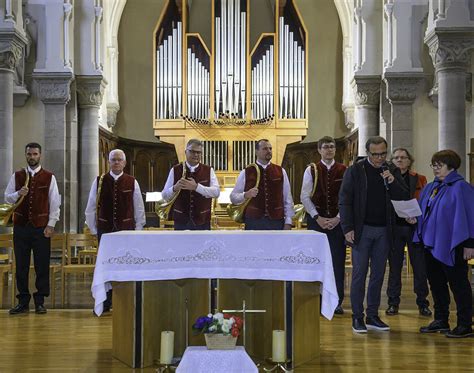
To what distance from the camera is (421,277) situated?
7426 millimetres

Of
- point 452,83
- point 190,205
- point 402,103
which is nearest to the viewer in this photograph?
point 190,205

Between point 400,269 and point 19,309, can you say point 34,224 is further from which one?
point 400,269

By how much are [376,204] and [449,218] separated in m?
0.59

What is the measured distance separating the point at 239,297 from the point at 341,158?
1424 centimetres

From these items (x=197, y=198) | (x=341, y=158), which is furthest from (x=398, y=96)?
(x=197, y=198)

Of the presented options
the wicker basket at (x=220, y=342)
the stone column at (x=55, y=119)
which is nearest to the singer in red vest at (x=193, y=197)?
the wicker basket at (x=220, y=342)

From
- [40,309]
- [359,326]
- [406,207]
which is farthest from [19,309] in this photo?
[406,207]

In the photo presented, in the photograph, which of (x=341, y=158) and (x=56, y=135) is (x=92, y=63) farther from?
(x=341, y=158)

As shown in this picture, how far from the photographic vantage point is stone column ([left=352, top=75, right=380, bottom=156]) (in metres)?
15.2

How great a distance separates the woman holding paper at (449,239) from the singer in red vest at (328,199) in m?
0.98

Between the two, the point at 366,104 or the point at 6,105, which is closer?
the point at 6,105

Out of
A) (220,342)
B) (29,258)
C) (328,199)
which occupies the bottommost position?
(220,342)

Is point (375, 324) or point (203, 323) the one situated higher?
point (203, 323)

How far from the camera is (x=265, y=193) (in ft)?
23.8
